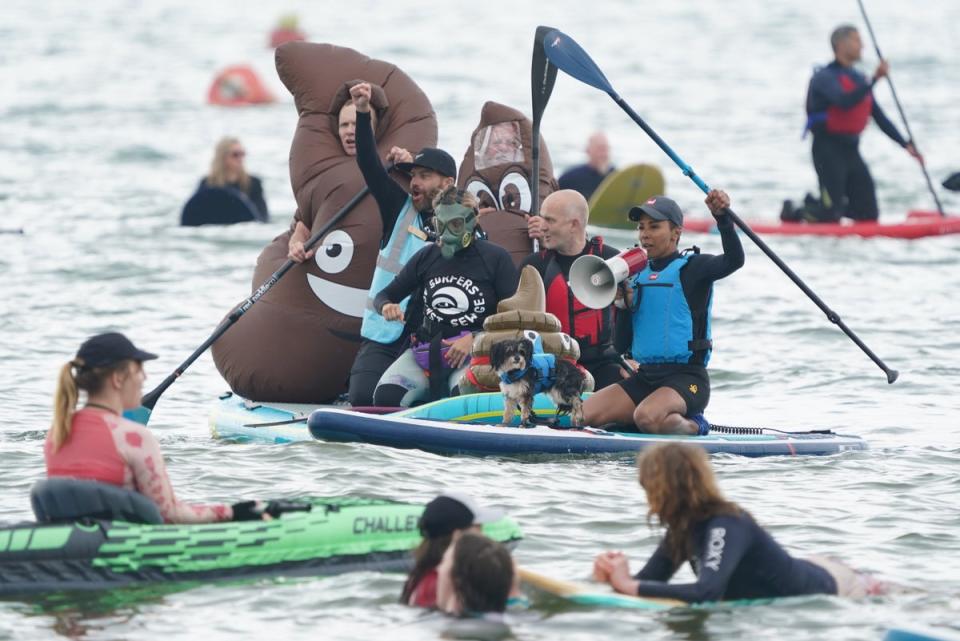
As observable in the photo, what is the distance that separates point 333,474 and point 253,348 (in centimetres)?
166

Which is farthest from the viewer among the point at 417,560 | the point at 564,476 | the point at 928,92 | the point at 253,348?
the point at 928,92

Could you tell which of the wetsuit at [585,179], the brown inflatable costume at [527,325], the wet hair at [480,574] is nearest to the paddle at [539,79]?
the brown inflatable costume at [527,325]

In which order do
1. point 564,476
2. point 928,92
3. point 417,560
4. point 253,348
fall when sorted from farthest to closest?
point 928,92 → point 253,348 → point 564,476 → point 417,560

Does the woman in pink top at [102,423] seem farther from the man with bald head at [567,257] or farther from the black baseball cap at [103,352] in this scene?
the man with bald head at [567,257]

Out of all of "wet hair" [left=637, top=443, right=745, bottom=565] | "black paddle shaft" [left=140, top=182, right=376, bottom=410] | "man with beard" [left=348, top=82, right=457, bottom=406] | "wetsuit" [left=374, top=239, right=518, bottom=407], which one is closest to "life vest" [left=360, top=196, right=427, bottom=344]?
"man with beard" [left=348, top=82, right=457, bottom=406]

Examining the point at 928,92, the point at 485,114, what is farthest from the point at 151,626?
the point at 928,92

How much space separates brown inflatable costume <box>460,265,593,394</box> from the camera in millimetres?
8656

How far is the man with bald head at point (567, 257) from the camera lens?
30.0 ft

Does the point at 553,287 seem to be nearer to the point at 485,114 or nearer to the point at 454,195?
the point at 454,195

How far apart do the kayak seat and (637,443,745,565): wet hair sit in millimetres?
1792

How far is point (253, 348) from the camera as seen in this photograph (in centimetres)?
1012

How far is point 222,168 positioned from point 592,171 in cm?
387

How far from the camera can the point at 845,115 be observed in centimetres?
1667

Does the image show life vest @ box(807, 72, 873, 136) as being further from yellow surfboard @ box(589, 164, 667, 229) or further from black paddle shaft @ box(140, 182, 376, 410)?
black paddle shaft @ box(140, 182, 376, 410)
